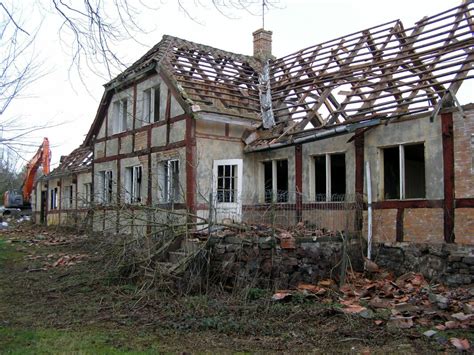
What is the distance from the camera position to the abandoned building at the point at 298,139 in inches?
456

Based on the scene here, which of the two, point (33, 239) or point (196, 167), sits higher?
point (196, 167)

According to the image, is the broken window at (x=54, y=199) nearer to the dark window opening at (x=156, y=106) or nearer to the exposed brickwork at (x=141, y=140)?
the exposed brickwork at (x=141, y=140)

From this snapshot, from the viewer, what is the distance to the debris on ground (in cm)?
775

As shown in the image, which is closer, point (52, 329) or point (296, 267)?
point (52, 329)

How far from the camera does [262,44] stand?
20.6 m

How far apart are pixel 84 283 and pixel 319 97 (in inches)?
339

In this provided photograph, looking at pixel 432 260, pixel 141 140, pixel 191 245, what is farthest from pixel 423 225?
pixel 141 140

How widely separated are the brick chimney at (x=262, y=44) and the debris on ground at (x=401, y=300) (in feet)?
37.7

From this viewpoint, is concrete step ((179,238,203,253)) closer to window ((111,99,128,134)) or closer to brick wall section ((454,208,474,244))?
brick wall section ((454,208,474,244))

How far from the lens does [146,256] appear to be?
11.3 meters

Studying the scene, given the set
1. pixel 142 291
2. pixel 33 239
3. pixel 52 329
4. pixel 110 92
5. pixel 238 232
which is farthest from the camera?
pixel 33 239

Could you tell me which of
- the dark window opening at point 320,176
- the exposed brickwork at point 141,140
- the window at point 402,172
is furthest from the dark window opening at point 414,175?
the exposed brickwork at point 141,140

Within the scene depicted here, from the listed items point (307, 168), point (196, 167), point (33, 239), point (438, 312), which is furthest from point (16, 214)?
point (438, 312)

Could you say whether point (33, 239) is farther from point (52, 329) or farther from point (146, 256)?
point (52, 329)
